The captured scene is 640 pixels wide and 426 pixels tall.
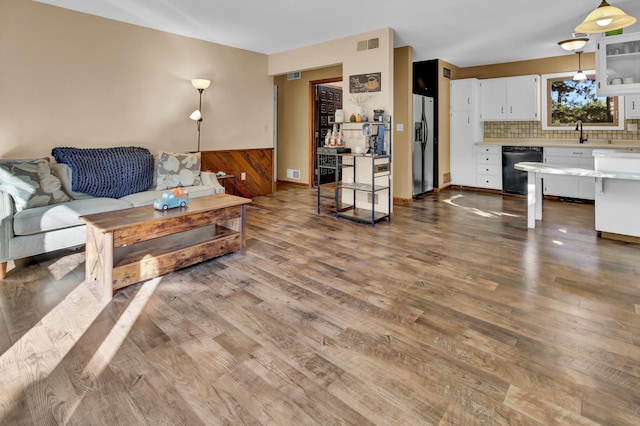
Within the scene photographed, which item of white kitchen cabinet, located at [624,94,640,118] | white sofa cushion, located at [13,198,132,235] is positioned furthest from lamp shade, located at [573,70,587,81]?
white sofa cushion, located at [13,198,132,235]

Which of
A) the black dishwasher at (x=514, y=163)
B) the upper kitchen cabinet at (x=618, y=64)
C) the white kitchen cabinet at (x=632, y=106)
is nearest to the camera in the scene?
the upper kitchen cabinet at (x=618, y=64)

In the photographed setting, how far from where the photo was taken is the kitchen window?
19.6ft

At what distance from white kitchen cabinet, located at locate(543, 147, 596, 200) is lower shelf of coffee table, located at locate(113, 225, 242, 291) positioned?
5.14 metres

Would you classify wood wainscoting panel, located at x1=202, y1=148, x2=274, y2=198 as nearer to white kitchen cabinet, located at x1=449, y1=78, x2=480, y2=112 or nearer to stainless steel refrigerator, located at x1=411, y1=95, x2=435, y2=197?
stainless steel refrigerator, located at x1=411, y1=95, x2=435, y2=197

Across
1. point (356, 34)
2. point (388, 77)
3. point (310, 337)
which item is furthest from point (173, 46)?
point (310, 337)

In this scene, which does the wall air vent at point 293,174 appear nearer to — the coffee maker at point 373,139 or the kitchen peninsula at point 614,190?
the coffee maker at point 373,139

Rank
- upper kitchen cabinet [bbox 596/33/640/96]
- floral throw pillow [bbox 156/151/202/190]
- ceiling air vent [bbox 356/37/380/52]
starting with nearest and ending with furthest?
upper kitchen cabinet [bbox 596/33/640/96], floral throw pillow [bbox 156/151/202/190], ceiling air vent [bbox 356/37/380/52]

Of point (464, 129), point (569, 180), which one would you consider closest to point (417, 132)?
point (464, 129)

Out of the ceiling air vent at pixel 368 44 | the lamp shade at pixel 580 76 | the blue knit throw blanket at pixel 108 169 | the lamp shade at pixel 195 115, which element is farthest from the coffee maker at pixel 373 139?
the lamp shade at pixel 580 76

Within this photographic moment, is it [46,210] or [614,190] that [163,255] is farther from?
[614,190]

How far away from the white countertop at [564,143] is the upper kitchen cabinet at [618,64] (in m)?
1.56

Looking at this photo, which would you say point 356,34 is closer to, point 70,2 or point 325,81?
point 325,81

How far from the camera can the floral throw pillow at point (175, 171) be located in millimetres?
4344

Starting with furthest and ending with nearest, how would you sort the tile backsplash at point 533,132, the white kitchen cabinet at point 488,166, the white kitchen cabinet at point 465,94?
1. the white kitchen cabinet at point 465,94
2. the white kitchen cabinet at point 488,166
3. the tile backsplash at point 533,132
